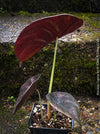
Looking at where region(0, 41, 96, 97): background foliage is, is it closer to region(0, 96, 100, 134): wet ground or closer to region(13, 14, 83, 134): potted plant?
region(0, 96, 100, 134): wet ground

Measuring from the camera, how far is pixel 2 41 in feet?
5.55

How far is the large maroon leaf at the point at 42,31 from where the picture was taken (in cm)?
83

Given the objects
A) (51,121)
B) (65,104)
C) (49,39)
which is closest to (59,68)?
(51,121)

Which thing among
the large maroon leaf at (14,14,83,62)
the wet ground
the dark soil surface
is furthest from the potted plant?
the wet ground

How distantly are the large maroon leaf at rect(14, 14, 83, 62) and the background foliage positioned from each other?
0.64 metres

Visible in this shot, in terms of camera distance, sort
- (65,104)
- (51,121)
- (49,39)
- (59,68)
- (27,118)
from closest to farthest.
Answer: (65,104)
(49,39)
(51,121)
(27,118)
(59,68)

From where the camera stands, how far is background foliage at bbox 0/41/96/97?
169 cm

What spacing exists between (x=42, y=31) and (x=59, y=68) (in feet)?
2.68

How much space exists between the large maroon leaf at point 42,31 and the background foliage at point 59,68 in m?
0.64

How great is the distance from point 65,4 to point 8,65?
3.68ft

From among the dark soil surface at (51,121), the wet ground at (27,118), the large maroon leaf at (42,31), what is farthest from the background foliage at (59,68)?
the large maroon leaf at (42,31)

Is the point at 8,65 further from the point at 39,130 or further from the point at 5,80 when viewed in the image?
the point at 39,130

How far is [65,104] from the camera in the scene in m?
0.90

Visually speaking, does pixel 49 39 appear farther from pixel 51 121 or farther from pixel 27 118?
pixel 27 118
